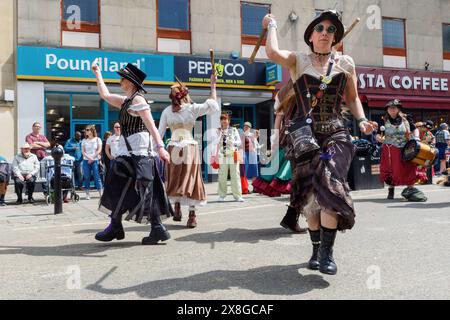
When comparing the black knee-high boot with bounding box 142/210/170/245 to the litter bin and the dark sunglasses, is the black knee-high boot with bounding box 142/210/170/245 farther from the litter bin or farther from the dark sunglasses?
the litter bin

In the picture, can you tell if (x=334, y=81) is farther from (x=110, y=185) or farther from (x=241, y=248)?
(x=110, y=185)

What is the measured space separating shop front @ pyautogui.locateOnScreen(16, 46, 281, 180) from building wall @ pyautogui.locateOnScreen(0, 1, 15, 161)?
324 mm

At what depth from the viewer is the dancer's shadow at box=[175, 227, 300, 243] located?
5.14m

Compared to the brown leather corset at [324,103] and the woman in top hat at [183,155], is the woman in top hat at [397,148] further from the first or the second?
the brown leather corset at [324,103]

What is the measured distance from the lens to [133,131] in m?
5.00

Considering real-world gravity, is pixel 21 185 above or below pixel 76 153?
below

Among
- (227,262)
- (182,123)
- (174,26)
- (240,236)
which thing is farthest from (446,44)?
(227,262)

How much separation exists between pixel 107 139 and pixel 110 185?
6.15 m

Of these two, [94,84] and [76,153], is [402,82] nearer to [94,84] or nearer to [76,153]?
[94,84]

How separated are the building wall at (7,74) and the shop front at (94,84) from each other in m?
0.32

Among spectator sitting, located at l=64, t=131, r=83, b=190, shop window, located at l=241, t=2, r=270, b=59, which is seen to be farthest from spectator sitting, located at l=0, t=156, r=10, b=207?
shop window, located at l=241, t=2, r=270, b=59

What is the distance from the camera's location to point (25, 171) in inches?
405

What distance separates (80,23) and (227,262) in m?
12.7
